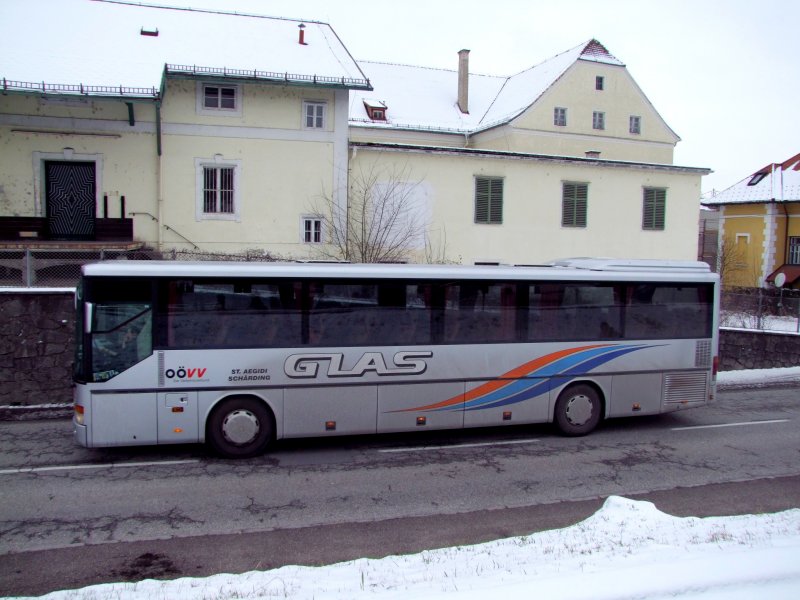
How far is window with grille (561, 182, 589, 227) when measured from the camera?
2712 centimetres

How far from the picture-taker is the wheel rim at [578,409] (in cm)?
1159

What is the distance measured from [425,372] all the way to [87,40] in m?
19.5

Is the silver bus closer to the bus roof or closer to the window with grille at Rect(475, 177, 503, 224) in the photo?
the bus roof

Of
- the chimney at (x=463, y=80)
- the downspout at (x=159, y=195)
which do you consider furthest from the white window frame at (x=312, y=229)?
the chimney at (x=463, y=80)

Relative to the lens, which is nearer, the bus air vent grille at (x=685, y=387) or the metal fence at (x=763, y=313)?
the bus air vent grille at (x=685, y=387)

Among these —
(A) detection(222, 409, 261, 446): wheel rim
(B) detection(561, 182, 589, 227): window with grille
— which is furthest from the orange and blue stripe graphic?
(B) detection(561, 182, 589, 227): window with grille

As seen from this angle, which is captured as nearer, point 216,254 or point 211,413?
point 211,413

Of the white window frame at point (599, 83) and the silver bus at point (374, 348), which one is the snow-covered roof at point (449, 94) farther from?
the silver bus at point (374, 348)

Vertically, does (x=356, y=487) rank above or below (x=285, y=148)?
below

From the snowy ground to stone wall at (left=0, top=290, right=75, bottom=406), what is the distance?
10.0 metres

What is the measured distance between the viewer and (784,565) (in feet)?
17.7

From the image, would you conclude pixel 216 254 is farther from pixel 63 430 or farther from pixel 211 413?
pixel 211 413

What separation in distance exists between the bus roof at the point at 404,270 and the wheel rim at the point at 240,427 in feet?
6.83

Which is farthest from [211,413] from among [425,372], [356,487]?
[425,372]
